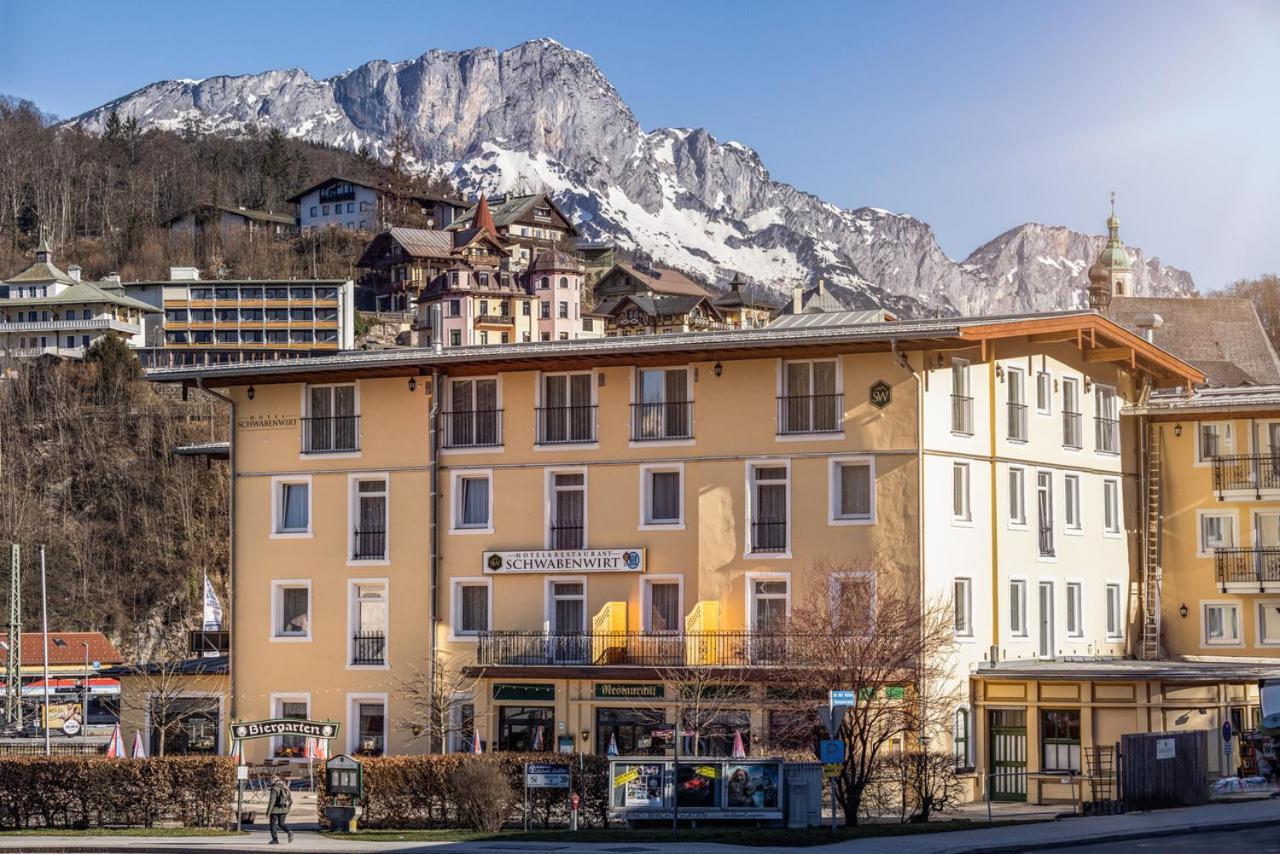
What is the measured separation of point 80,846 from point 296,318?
14735 centimetres

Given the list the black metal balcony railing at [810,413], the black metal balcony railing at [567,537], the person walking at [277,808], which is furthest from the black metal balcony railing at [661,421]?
the person walking at [277,808]

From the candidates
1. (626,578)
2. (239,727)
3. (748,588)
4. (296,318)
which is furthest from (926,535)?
(296,318)

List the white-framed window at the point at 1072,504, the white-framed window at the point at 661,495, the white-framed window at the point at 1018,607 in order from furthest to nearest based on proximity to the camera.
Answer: the white-framed window at the point at 1072,504
the white-framed window at the point at 1018,607
the white-framed window at the point at 661,495

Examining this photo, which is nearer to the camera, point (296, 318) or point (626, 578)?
point (626, 578)

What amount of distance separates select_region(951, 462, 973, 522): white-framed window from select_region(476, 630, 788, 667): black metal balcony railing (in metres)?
6.60

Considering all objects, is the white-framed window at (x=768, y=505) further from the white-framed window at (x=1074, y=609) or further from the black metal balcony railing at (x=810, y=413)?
the white-framed window at (x=1074, y=609)

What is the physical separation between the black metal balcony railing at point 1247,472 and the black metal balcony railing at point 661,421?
1946cm

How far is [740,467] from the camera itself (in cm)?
5512

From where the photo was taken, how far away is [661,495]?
56.5 metres

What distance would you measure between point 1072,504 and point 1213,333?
115 feet

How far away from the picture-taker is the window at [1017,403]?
189ft

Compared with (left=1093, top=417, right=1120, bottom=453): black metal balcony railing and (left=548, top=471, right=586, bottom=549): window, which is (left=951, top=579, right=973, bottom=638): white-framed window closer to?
(left=1093, top=417, right=1120, bottom=453): black metal balcony railing

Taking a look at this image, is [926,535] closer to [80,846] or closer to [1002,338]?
[1002,338]

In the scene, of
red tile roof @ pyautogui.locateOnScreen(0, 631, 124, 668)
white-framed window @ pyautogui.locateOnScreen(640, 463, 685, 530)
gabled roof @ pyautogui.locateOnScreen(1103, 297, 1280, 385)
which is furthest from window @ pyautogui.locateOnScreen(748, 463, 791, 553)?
red tile roof @ pyautogui.locateOnScreen(0, 631, 124, 668)
